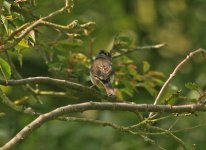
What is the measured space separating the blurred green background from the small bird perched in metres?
0.09

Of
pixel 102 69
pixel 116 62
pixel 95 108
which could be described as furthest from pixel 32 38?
pixel 102 69

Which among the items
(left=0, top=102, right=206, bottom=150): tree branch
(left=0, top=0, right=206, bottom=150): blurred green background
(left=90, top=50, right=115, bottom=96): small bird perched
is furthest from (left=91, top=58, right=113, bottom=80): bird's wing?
(left=0, top=102, right=206, bottom=150): tree branch

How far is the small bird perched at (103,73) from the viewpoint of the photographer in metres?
5.81

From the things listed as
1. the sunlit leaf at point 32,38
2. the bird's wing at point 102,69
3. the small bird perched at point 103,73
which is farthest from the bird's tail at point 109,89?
the sunlit leaf at point 32,38

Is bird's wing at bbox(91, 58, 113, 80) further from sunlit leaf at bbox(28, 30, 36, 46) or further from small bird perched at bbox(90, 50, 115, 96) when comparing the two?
A: sunlit leaf at bbox(28, 30, 36, 46)

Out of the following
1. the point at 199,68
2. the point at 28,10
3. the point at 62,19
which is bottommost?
the point at 199,68

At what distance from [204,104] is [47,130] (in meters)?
3.85

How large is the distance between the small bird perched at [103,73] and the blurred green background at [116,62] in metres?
0.09

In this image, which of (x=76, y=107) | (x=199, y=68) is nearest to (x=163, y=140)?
(x=199, y=68)

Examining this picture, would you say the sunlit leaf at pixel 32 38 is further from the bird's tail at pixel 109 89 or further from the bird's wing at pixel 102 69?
the bird's wing at pixel 102 69

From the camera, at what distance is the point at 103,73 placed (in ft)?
21.7

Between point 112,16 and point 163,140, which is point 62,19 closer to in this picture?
point 112,16

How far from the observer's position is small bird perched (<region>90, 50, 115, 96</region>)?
19.1 feet

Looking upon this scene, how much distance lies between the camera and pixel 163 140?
27.8 ft
